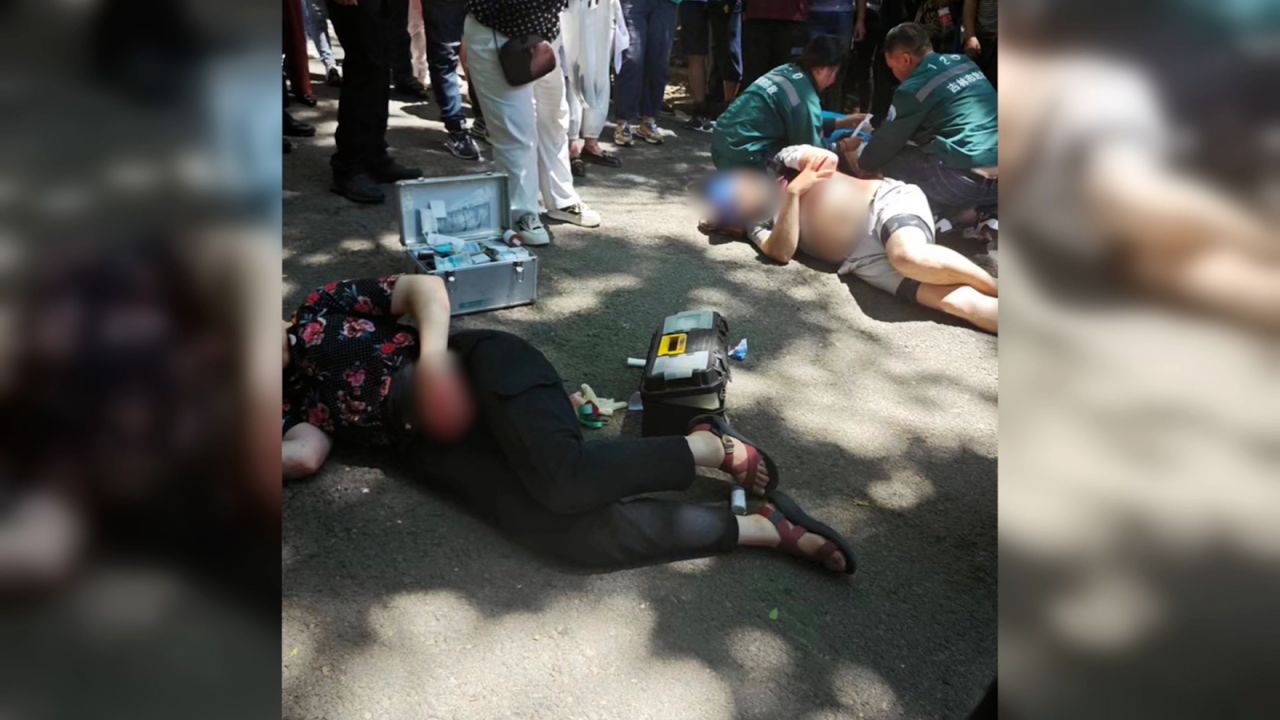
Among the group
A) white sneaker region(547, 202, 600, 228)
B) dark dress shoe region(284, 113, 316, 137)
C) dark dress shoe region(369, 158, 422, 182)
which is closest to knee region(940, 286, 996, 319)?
white sneaker region(547, 202, 600, 228)

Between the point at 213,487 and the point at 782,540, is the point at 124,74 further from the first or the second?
the point at 782,540

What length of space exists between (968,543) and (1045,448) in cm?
276

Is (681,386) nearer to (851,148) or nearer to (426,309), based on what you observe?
(426,309)

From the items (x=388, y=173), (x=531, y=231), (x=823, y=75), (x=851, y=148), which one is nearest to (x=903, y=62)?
(x=823, y=75)

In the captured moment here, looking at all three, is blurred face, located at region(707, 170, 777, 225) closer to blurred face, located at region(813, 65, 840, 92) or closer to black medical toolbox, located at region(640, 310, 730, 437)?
blurred face, located at region(813, 65, 840, 92)

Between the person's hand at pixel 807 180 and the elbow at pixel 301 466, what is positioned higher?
the person's hand at pixel 807 180

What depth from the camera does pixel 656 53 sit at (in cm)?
787

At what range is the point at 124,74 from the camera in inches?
18.8

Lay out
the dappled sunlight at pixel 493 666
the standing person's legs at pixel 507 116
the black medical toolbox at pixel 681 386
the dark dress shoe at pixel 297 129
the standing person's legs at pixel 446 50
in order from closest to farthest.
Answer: the dappled sunlight at pixel 493 666 < the black medical toolbox at pixel 681 386 < the standing person's legs at pixel 507 116 < the standing person's legs at pixel 446 50 < the dark dress shoe at pixel 297 129

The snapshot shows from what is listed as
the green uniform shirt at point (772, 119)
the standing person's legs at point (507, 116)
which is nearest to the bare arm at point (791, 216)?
the green uniform shirt at point (772, 119)

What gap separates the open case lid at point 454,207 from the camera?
15.5 feet

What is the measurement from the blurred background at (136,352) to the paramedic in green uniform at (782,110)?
5.58 metres

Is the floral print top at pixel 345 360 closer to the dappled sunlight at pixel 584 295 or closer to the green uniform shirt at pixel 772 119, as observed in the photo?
the dappled sunlight at pixel 584 295

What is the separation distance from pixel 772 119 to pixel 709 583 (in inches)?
145
